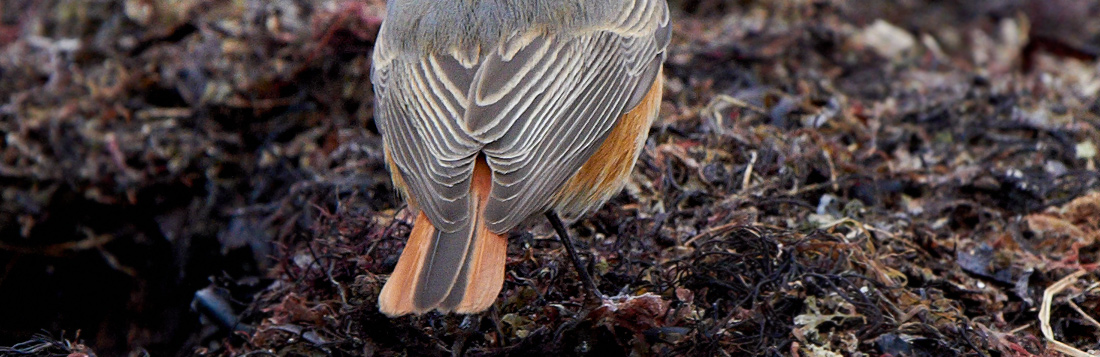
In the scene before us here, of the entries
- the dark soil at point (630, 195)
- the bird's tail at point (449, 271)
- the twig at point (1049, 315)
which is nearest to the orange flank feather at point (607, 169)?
the dark soil at point (630, 195)

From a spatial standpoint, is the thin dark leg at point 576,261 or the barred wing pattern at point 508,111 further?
the thin dark leg at point 576,261

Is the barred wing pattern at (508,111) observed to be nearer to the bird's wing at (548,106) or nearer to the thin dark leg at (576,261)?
the bird's wing at (548,106)

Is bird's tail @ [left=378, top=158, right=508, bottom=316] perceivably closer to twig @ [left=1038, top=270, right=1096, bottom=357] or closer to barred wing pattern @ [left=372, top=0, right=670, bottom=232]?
barred wing pattern @ [left=372, top=0, right=670, bottom=232]

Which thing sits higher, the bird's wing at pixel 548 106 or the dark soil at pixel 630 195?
the bird's wing at pixel 548 106

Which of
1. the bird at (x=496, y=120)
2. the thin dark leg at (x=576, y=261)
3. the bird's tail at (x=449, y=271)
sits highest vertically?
the bird at (x=496, y=120)

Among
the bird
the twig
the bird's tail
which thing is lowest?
the twig

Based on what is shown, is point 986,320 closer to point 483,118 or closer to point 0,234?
point 483,118

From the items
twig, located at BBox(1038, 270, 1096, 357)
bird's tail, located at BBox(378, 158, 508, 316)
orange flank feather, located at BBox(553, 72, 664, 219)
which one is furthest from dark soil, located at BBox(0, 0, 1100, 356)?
bird's tail, located at BBox(378, 158, 508, 316)

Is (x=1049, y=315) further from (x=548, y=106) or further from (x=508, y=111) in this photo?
(x=508, y=111)
